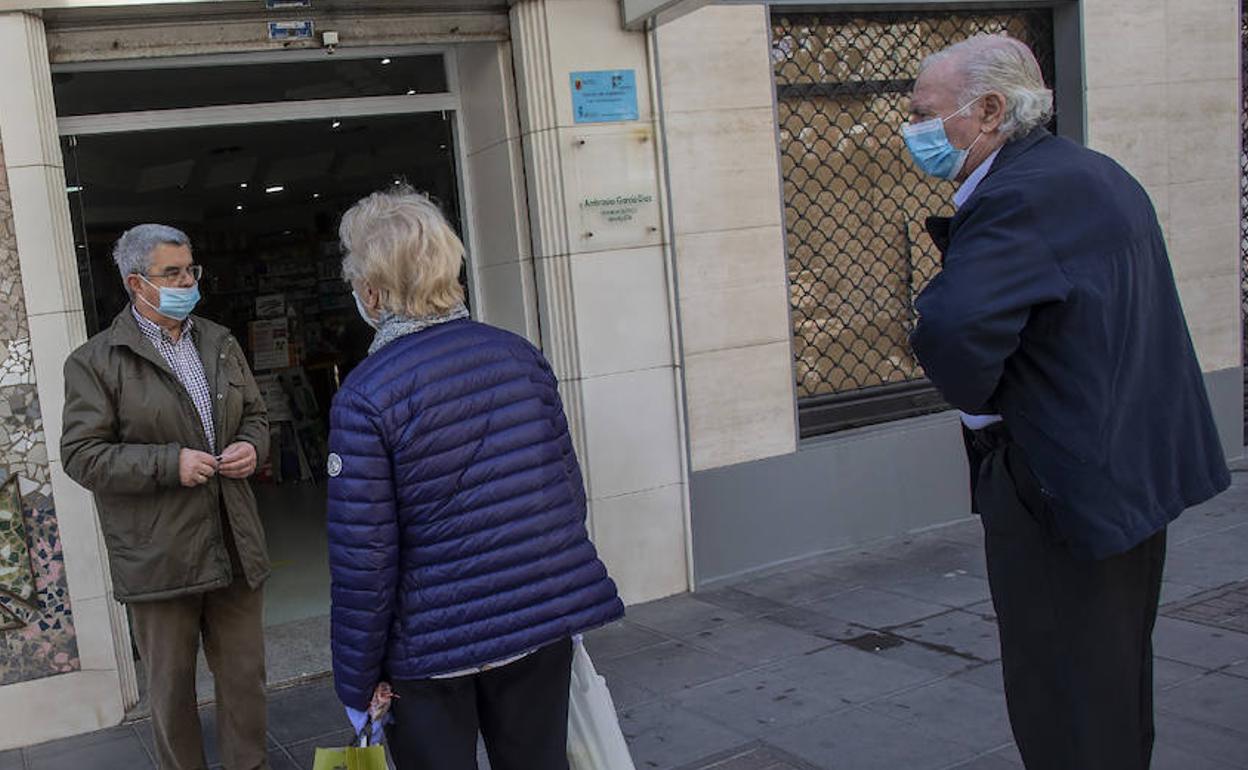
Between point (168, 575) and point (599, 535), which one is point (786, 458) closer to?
point (599, 535)

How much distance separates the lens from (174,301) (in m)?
3.69

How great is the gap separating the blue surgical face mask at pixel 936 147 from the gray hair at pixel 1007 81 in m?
0.05

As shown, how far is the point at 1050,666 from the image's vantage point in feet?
8.46

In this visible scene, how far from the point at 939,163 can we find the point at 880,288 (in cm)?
438

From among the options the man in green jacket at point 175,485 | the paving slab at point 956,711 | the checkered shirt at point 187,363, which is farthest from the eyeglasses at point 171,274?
the paving slab at point 956,711

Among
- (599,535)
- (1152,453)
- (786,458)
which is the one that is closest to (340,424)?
(1152,453)

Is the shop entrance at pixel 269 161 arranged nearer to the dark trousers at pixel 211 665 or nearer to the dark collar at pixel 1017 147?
the dark trousers at pixel 211 665

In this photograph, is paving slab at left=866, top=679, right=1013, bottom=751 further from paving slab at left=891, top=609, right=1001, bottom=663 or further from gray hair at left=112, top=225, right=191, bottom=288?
gray hair at left=112, top=225, right=191, bottom=288

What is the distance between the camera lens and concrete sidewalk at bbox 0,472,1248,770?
4.07m

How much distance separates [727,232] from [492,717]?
397 cm

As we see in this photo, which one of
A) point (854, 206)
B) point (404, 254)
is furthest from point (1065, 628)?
point (854, 206)

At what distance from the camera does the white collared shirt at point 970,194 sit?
2.63m

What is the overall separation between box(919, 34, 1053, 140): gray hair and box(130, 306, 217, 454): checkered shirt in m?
2.55

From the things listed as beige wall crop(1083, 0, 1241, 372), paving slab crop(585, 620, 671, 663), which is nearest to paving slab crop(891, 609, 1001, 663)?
paving slab crop(585, 620, 671, 663)
